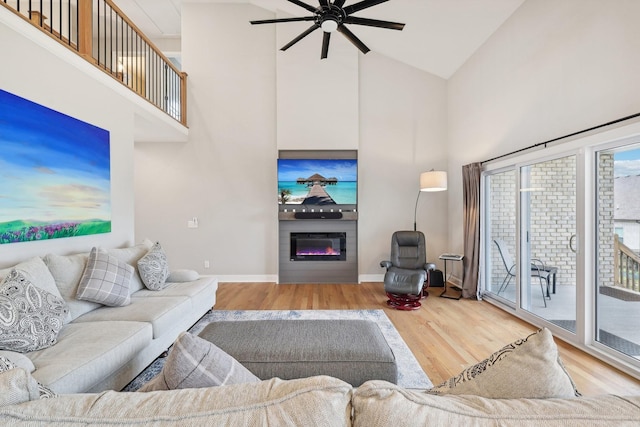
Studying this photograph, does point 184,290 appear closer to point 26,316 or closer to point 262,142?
point 26,316

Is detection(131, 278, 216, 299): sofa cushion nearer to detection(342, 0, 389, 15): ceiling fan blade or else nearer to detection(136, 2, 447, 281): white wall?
detection(136, 2, 447, 281): white wall

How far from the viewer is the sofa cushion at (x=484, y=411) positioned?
653mm

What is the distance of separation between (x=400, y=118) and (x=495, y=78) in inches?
67.9

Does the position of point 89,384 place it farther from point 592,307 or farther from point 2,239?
point 592,307

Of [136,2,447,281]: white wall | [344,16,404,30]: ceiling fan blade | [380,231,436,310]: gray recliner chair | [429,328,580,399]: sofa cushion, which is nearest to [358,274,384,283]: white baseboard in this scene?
[136,2,447,281]: white wall

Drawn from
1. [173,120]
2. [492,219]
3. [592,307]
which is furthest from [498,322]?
[173,120]

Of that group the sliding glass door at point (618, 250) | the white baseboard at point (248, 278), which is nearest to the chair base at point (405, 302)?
the sliding glass door at point (618, 250)

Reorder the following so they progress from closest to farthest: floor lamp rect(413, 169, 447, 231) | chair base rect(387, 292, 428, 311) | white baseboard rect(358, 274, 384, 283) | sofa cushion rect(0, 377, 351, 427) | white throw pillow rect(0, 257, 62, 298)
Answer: sofa cushion rect(0, 377, 351, 427), white throw pillow rect(0, 257, 62, 298), chair base rect(387, 292, 428, 311), floor lamp rect(413, 169, 447, 231), white baseboard rect(358, 274, 384, 283)

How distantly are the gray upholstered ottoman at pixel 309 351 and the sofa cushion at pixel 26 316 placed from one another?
92 centimetres

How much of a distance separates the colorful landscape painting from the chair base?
3.59m

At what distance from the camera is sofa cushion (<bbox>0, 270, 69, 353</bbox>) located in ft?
5.70

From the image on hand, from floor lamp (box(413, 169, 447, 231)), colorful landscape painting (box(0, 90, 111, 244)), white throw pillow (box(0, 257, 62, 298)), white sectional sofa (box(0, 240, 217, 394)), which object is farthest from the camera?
floor lamp (box(413, 169, 447, 231))

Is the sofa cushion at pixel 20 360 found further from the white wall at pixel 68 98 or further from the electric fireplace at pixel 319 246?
the electric fireplace at pixel 319 246

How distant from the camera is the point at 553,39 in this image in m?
3.07
